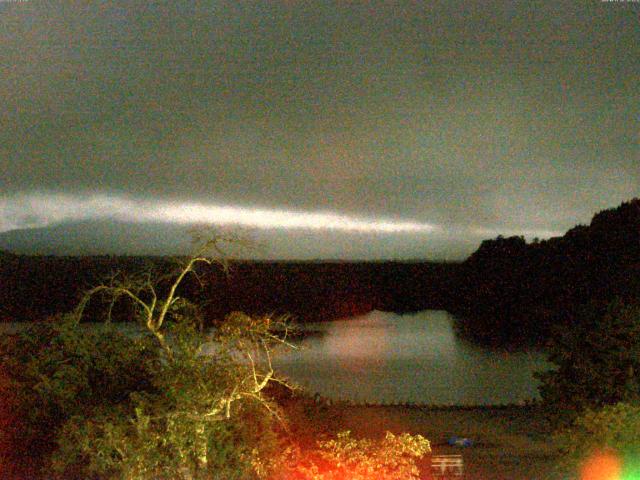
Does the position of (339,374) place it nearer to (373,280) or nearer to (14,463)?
(14,463)

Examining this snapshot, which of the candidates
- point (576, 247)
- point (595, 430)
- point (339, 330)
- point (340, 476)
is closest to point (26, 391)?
point (340, 476)

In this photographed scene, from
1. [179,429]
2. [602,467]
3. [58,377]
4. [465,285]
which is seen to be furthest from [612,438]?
[465,285]

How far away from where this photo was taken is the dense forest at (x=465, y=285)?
1068 inches

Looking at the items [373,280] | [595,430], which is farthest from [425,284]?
[595,430]

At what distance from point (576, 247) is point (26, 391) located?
32.7 meters

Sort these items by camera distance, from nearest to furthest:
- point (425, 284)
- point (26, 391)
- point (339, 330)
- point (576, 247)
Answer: point (26, 391), point (576, 247), point (339, 330), point (425, 284)

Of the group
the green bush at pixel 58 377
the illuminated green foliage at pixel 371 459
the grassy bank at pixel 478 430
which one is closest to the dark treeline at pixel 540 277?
the grassy bank at pixel 478 430

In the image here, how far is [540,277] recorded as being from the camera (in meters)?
41.4

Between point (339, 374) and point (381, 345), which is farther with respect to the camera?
point (381, 345)

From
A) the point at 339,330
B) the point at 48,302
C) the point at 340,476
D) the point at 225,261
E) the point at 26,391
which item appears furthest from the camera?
the point at 339,330

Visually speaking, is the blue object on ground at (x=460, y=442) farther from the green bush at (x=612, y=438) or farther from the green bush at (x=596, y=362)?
the green bush at (x=612, y=438)

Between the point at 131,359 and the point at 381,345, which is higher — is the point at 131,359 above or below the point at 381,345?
above

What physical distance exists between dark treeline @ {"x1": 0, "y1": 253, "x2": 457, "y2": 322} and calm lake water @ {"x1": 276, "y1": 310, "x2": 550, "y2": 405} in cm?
260

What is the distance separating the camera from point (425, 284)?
5716 centimetres
